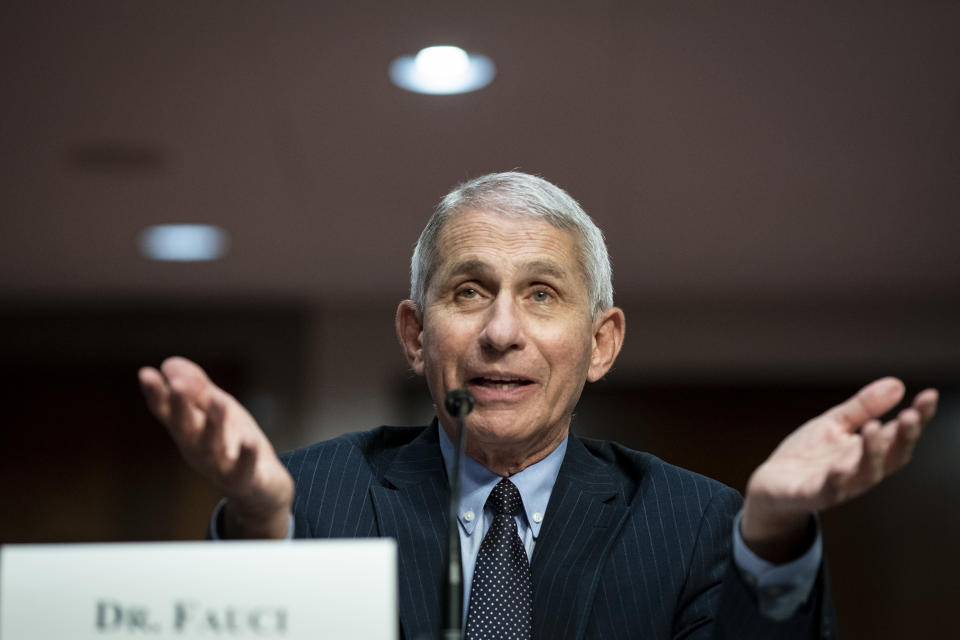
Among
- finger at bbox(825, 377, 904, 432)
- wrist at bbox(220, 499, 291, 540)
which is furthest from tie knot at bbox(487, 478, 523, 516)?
finger at bbox(825, 377, 904, 432)

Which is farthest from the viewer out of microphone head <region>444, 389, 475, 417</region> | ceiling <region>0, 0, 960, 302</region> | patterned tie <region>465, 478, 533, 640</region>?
ceiling <region>0, 0, 960, 302</region>

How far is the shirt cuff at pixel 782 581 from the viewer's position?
1.09 meters

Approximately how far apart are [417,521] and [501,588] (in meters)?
0.18

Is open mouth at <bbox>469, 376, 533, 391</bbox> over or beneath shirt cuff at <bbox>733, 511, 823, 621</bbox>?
over

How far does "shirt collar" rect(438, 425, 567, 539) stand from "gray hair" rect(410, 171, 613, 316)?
255 mm

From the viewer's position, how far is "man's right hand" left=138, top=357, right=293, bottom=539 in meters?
0.97

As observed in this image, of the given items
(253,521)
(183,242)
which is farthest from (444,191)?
(253,521)

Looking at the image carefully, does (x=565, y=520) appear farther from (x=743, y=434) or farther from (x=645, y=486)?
(x=743, y=434)

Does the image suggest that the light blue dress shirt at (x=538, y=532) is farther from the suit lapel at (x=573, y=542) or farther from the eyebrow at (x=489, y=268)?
the eyebrow at (x=489, y=268)

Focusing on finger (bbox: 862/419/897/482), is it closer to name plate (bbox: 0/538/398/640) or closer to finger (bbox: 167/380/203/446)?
name plate (bbox: 0/538/398/640)

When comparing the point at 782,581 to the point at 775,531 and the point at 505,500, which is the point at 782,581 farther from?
the point at 505,500

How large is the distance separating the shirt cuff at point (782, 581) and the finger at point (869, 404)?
0.12m

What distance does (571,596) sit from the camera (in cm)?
136

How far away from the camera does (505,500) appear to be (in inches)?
58.4
